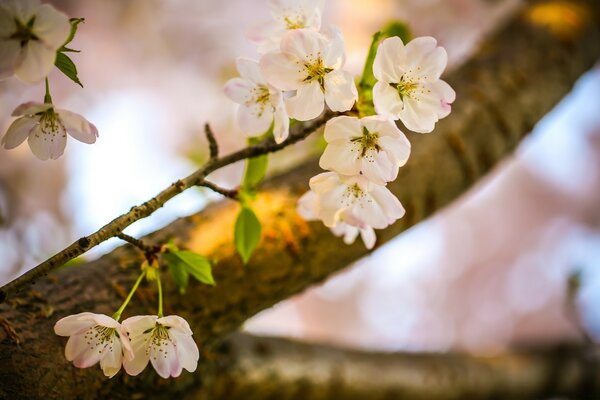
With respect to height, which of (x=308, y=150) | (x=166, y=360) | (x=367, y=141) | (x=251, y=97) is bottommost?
(x=166, y=360)

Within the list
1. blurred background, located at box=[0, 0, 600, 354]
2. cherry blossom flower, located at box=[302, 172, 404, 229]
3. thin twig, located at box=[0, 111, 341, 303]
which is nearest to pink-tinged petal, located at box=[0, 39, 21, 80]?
thin twig, located at box=[0, 111, 341, 303]

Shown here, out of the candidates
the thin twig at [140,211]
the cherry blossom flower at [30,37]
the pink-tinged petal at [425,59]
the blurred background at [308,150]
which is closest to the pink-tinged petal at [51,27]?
the cherry blossom flower at [30,37]

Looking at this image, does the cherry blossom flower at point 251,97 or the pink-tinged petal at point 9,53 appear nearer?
the pink-tinged petal at point 9,53

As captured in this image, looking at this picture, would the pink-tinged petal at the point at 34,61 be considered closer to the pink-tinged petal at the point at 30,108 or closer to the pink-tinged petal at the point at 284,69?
the pink-tinged petal at the point at 30,108

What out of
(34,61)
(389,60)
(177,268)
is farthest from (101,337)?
(389,60)

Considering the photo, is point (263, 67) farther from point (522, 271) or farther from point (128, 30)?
point (522, 271)

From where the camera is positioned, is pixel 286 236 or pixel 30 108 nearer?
pixel 30 108

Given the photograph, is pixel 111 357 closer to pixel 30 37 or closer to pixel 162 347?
pixel 162 347
